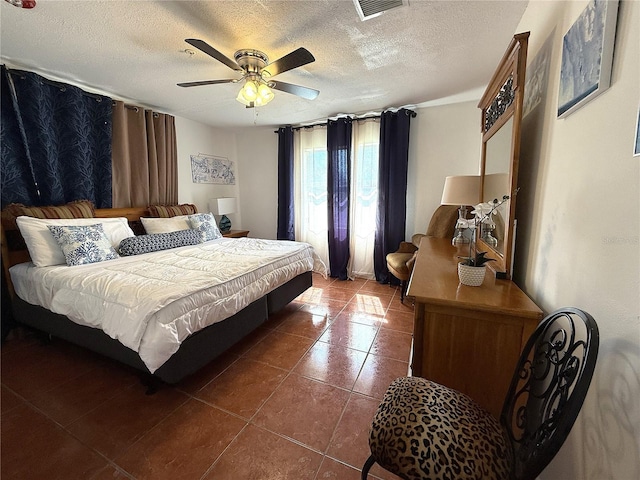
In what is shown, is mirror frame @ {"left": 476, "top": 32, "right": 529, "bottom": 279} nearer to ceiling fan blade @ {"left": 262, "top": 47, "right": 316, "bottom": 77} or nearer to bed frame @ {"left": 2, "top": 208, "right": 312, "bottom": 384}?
ceiling fan blade @ {"left": 262, "top": 47, "right": 316, "bottom": 77}

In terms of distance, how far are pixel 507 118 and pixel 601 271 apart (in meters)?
1.04

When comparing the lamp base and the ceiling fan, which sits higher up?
the ceiling fan

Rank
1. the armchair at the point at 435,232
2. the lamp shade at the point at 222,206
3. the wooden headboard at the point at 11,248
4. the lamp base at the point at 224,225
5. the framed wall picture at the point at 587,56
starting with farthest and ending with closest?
the lamp base at the point at 224,225
the lamp shade at the point at 222,206
the armchair at the point at 435,232
the wooden headboard at the point at 11,248
the framed wall picture at the point at 587,56

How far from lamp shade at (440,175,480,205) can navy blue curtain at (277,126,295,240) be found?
2.61 m

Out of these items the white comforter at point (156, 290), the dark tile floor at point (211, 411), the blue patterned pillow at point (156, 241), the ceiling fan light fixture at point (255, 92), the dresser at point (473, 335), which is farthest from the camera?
the blue patterned pillow at point (156, 241)

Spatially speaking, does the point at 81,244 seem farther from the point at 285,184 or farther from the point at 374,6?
the point at 374,6

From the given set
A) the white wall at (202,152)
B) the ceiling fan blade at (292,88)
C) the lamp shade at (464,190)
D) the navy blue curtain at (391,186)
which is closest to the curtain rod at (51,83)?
the white wall at (202,152)

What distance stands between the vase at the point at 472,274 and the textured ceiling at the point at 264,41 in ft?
5.08

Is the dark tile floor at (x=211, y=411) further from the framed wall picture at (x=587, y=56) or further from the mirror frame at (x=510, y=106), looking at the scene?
the framed wall picture at (x=587, y=56)

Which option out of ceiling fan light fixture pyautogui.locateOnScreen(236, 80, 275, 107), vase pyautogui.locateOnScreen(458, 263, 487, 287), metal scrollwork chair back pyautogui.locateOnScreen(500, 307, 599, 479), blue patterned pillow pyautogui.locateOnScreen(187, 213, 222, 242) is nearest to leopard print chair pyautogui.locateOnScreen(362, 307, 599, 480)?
metal scrollwork chair back pyautogui.locateOnScreen(500, 307, 599, 479)

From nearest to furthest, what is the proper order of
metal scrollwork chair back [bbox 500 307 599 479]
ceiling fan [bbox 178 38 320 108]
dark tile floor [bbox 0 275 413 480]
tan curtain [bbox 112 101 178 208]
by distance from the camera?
metal scrollwork chair back [bbox 500 307 599 479] → dark tile floor [bbox 0 275 413 480] → ceiling fan [bbox 178 38 320 108] → tan curtain [bbox 112 101 178 208]

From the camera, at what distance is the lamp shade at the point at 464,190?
2016 millimetres

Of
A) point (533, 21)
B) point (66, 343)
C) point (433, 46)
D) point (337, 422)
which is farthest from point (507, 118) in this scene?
point (66, 343)

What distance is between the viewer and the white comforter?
142cm
